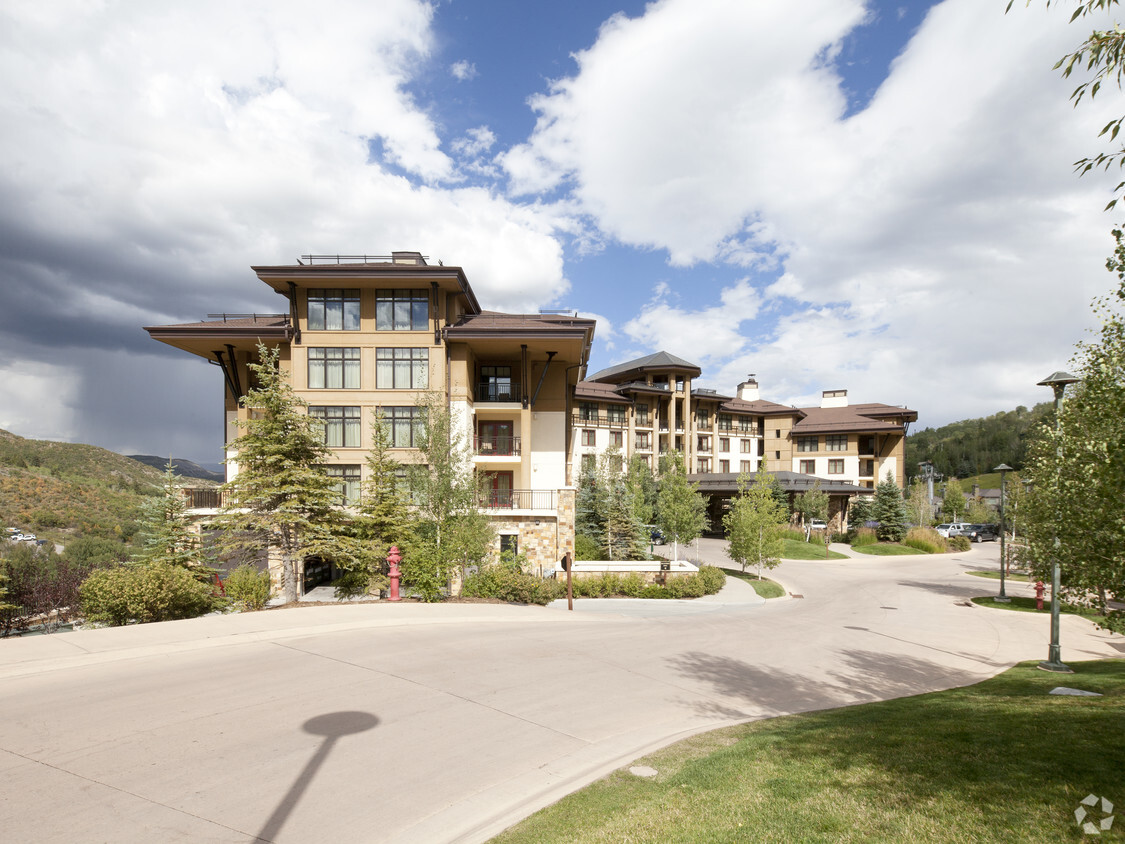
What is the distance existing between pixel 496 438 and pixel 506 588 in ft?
33.3

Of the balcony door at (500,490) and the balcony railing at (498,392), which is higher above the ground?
the balcony railing at (498,392)

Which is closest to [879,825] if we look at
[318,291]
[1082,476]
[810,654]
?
[1082,476]

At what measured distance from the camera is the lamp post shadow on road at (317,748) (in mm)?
5814

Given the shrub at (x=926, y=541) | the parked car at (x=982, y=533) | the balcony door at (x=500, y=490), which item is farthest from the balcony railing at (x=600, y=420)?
the parked car at (x=982, y=533)

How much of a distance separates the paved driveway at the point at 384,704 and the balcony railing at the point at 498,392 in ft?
45.8

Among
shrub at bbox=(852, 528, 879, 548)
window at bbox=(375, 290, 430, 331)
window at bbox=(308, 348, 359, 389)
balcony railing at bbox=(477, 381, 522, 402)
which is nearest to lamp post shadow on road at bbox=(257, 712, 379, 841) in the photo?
window at bbox=(308, 348, 359, 389)

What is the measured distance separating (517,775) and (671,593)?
55.3 ft

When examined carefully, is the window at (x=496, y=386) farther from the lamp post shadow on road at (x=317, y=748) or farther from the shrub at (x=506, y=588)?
the lamp post shadow on road at (x=317, y=748)

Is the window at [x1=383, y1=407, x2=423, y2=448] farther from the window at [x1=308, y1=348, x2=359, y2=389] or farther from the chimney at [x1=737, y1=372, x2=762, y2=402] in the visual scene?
the chimney at [x1=737, y1=372, x2=762, y2=402]

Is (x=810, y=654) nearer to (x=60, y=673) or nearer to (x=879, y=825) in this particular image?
(x=879, y=825)

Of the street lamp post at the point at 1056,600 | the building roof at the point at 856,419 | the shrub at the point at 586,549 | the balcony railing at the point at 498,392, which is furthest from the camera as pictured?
the building roof at the point at 856,419

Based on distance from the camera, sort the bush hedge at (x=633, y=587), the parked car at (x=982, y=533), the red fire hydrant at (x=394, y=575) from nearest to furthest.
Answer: the red fire hydrant at (x=394, y=575)
the bush hedge at (x=633, y=587)
the parked car at (x=982, y=533)

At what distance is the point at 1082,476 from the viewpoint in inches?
350

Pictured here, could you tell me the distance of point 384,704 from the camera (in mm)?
9312
